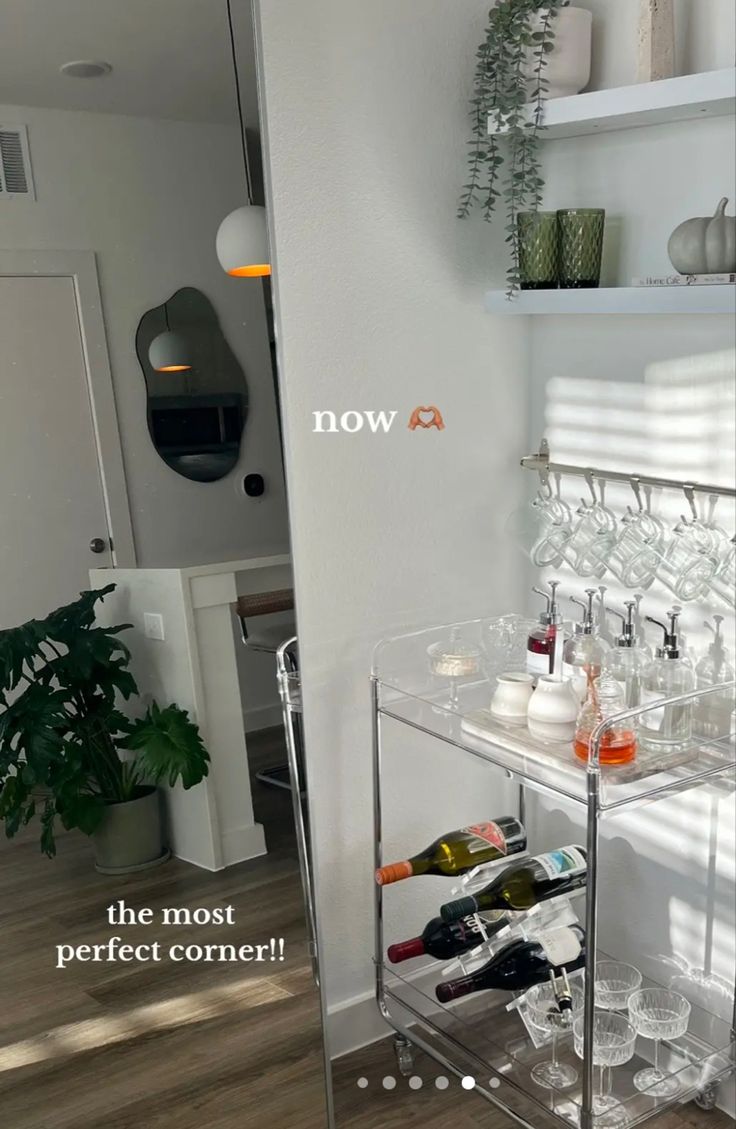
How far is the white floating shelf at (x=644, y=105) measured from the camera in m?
1.63

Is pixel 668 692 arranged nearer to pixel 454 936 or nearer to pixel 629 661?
pixel 629 661

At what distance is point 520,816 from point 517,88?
1.47 m

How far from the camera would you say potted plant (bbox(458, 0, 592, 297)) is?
1.87 m

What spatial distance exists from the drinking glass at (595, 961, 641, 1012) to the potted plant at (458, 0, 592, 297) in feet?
4.22

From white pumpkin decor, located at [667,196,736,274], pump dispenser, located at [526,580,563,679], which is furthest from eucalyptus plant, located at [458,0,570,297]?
pump dispenser, located at [526,580,563,679]

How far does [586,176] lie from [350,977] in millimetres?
1640

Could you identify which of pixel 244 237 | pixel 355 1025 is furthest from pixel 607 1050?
pixel 244 237

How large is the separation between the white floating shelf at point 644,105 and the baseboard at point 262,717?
1105mm

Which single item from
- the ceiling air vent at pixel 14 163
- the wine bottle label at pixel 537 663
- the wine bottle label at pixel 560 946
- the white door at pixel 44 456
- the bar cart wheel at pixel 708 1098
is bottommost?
the bar cart wheel at pixel 708 1098

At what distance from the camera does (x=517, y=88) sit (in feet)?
6.34

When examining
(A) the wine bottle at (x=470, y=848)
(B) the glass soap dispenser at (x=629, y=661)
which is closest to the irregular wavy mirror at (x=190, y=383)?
A: (B) the glass soap dispenser at (x=629, y=661)

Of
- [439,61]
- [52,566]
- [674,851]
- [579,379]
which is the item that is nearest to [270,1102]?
[674,851]

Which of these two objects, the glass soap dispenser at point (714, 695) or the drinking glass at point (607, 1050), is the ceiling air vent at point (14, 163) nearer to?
the glass soap dispenser at point (714, 695)

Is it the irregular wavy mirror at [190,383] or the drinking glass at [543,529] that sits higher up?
the irregular wavy mirror at [190,383]
